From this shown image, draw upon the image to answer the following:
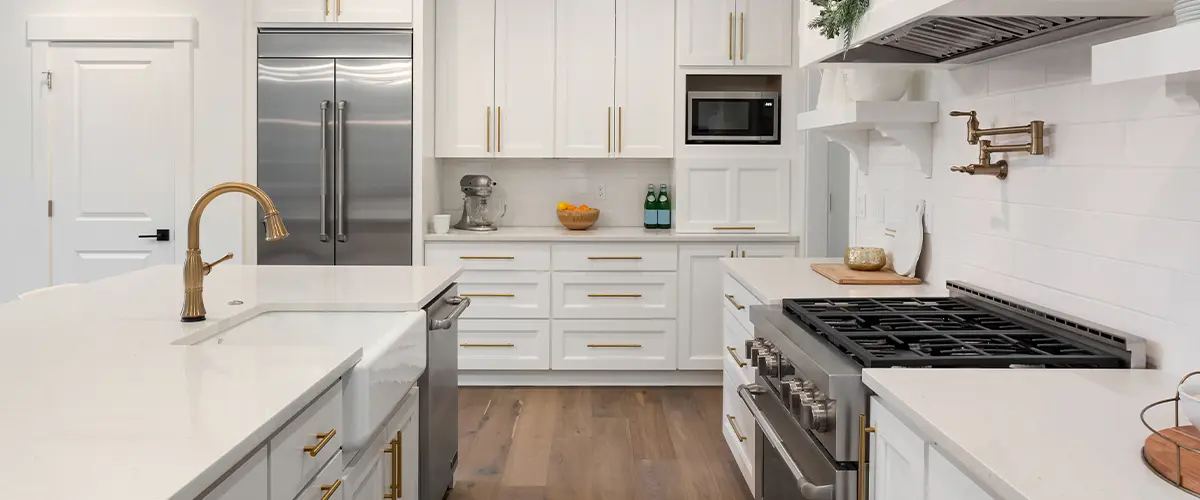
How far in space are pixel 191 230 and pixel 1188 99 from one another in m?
2.14

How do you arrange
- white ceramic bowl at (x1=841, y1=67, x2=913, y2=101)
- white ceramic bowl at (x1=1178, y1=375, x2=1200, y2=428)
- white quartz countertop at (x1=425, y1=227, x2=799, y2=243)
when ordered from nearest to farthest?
white ceramic bowl at (x1=1178, y1=375, x2=1200, y2=428), white ceramic bowl at (x1=841, y1=67, x2=913, y2=101), white quartz countertop at (x1=425, y1=227, x2=799, y2=243)

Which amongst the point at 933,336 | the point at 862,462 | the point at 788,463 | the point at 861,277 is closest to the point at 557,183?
the point at 861,277

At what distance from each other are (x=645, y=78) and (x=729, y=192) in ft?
2.53

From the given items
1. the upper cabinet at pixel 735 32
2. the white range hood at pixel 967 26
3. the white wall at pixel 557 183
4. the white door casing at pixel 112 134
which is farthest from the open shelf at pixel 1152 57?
the white door casing at pixel 112 134

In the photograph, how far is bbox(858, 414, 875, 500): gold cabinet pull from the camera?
1860 mm

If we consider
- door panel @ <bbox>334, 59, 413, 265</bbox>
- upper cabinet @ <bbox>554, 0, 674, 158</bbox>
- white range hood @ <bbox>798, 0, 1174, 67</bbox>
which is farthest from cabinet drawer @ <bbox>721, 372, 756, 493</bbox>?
door panel @ <bbox>334, 59, 413, 265</bbox>

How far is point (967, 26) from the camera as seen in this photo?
6.99 ft

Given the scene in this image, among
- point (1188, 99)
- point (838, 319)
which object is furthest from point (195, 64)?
point (1188, 99)

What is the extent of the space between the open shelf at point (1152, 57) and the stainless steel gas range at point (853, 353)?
0.61 meters

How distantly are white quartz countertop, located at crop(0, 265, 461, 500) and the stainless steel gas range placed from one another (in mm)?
957

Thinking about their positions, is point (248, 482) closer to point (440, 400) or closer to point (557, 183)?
point (440, 400)

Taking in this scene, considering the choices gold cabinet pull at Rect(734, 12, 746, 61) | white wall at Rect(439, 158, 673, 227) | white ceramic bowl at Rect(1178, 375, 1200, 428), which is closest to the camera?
white ceramic bowl at Rect(1178, 375, 1200, 428)

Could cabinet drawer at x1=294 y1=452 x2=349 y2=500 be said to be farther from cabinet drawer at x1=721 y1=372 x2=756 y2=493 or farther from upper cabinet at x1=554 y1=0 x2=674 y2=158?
upper cabinet at x1=554 y1=0 x2=674 y2=158

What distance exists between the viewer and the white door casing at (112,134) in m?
4.80
